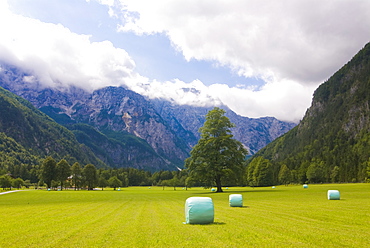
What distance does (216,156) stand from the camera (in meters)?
71.8

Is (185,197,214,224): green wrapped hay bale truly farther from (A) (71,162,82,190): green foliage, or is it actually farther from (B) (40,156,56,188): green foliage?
(A) (71,162,82,190): green foliage

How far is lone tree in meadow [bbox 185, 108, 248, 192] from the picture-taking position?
7088cm

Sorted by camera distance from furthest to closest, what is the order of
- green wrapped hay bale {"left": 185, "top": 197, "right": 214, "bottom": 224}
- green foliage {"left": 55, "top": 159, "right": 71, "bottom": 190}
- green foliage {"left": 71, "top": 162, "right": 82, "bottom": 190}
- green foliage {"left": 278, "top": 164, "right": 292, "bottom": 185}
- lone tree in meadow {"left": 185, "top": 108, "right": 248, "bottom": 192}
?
green foliage {"left": 278, "top": 164, "right": 292, "bottom": 185} → green foliage {"left": 71, "top": 162, "right": 82, "bottom": 190} → green foliage {"left": 55, "top": 159, "right": 71, "bottom": 190} → lone tree in meadow {"left": 185, "top": 108, "right": 248, "bottom": 192} → green wrapped hay bale {"left": 185, "top": 197, "right": 214, "bottom": 224}

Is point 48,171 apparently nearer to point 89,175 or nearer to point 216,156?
point 89,175

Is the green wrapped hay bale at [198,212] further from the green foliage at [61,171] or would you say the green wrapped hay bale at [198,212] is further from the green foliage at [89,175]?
the green foliage at [89,175]

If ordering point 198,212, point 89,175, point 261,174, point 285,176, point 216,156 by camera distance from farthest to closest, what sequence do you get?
point 285,176 < point 89,175 < point 261,174 < point 216,156 < point 198,212

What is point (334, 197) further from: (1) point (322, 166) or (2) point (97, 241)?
(1) point (322, 166)

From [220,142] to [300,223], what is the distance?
53.6 m

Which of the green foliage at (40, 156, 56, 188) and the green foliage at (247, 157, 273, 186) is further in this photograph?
the green foliage at (247, 157, 273, 186)

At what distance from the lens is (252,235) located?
51.3ft

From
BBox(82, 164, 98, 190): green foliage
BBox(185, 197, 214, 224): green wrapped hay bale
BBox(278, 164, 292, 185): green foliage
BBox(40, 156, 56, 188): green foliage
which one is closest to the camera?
BBox(185, 197, 214, 224): green wrapped hay bale

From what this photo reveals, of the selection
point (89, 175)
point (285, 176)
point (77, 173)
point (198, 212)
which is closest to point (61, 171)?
point (77, 173)

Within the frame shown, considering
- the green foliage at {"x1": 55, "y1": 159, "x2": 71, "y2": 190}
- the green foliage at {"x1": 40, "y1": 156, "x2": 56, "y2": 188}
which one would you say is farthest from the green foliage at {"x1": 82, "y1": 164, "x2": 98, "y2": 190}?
the green foliage at {"x1": 40, "y1": 156, "x2": 56, "y2": 188}

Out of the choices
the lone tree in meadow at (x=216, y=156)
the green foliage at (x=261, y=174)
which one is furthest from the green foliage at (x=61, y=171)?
the lone tree in meadow at (x=216, y=156)
